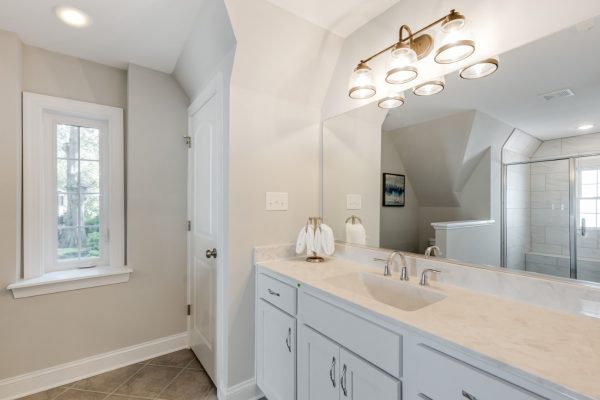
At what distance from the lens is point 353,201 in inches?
73.1

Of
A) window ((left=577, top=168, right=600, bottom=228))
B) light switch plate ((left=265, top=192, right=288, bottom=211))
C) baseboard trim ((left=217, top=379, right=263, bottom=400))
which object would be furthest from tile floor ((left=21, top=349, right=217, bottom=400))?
window ((left=577, top=168, right=600, bottom=228))

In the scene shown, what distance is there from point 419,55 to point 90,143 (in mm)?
2410

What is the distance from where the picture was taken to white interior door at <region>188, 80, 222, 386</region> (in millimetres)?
1869

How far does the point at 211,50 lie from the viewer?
5.68 ft

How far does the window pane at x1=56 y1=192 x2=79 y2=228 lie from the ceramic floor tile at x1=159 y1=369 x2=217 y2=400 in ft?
4.61

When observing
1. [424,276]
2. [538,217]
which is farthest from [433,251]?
[538,217]

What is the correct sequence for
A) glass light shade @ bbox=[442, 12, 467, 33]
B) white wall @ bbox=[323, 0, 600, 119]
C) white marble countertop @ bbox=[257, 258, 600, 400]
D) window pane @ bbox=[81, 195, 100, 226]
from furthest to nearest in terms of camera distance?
1. window pane @ bbox=[81, 195, 100, 226]
2. glass light shade @ bbox=[442, 12, 467, 33]
3. white wall @ bbox=[323, 0, 600, 119]
4. white marble countertop @ bbox=[257, 258, 600, 400]

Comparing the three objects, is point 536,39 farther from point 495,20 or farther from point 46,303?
point 46,303

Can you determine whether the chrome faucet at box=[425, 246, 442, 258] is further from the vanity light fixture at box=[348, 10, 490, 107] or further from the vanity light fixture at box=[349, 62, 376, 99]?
the vanity light fixture at box=[349, 62, 376, 99]

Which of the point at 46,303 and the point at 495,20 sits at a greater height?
the point at 495,20

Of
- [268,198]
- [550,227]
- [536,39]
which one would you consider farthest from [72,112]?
[550,227]

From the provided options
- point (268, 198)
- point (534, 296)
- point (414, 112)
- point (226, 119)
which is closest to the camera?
point (534, 296)

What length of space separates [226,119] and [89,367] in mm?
2043

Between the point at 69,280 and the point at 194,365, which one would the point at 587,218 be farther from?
the point at 69,280
